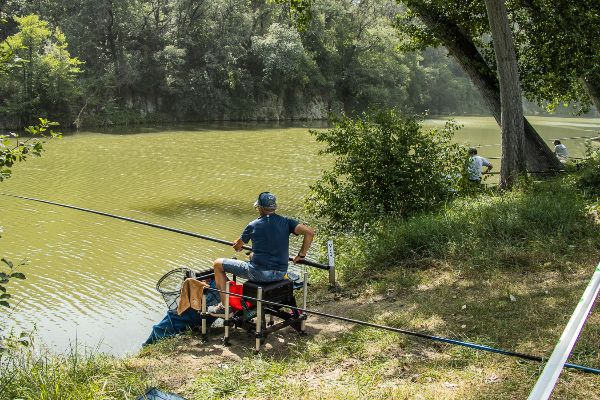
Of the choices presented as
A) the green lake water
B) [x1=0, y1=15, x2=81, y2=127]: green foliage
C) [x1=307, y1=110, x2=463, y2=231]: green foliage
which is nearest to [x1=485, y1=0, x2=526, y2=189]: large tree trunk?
[x1=307, y1=110, x2=463, y2=231]: green foliage

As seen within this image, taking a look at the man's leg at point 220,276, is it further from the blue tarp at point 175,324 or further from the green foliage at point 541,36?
the green foliage at point 541,36

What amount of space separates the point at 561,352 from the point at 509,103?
30.8ft

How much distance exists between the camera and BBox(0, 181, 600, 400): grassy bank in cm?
457

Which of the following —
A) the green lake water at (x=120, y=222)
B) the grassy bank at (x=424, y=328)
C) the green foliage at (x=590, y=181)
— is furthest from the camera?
the green foliage at (x=590, y=181)

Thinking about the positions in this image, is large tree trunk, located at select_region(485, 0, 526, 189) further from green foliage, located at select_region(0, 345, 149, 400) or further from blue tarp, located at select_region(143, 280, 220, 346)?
green foliage, located at select_region(0, 345, 149, 400)

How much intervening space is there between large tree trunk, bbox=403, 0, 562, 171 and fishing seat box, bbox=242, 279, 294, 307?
316 inches

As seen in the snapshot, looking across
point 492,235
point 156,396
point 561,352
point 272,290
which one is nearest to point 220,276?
point 272,290

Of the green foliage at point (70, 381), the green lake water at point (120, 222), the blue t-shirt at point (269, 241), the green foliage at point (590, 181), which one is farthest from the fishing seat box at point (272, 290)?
the green foliage at point (590, 181)

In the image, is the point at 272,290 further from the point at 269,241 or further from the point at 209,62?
the point at 209,62

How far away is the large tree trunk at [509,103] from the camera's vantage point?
11000mm

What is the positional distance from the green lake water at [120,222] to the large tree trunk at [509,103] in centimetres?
513

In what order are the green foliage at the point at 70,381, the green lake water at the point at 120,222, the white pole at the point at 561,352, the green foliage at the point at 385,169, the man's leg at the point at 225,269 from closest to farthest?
1. the white pole at the point at 561,352
2. the green foliage at the point at 70,381
3. the man's leg at the point at 225,269
4. the green lake water at the point at 120,222
5. the green foliage at the point at 385,169

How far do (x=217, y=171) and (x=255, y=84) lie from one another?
3193 cm

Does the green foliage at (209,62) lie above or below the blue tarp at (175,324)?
above
